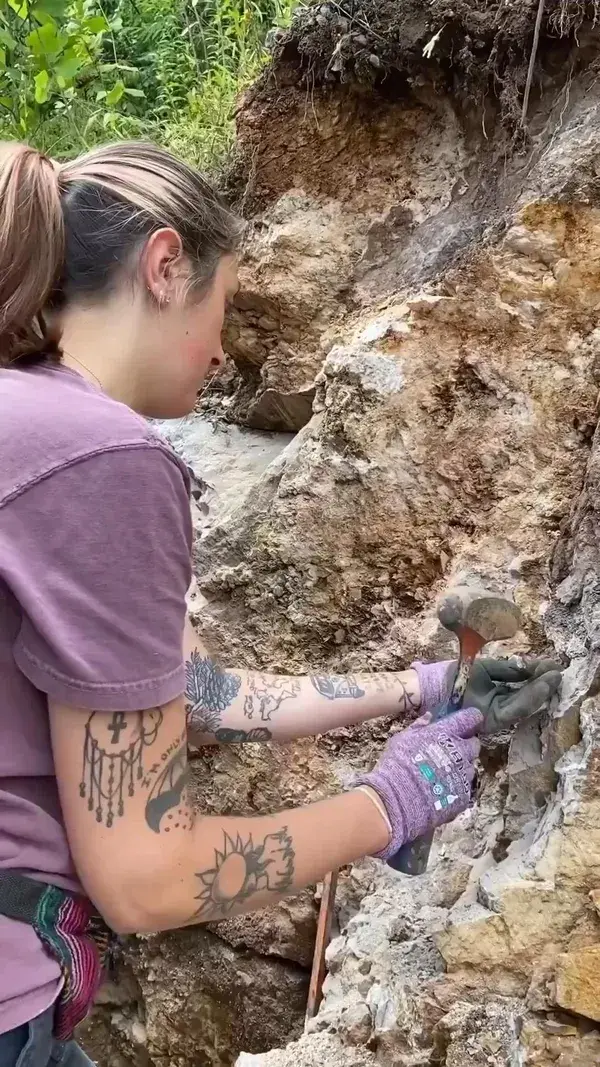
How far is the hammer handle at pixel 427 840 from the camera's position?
1.09 meters

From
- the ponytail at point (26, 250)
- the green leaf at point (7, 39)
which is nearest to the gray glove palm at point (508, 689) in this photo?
the ponytail at point (26, 250)

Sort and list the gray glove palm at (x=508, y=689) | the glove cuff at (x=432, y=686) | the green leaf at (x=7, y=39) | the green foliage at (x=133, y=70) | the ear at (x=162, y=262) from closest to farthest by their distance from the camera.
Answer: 1. the ear at (x=162, y=262)
2. the gray glove palm at (x=508, y=689)
3. the glove cuff at (x=432, y=686)
4. the green foliage at (x=133, y=70)
5. the green leaf at (x=7, y=39)

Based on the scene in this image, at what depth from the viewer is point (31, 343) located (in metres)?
0.95

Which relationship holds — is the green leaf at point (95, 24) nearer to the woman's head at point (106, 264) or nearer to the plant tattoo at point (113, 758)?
the woman's head at point (106, 264)

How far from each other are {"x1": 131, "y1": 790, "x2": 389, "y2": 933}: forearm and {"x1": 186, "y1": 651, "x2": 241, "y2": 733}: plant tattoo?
1.27 feet

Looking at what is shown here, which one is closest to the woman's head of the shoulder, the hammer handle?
the shoulder

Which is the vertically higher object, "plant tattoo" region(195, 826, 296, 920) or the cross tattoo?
the cross tattoo

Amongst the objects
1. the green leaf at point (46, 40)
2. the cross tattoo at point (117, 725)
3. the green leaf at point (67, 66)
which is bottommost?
the cross tattoo at point (117, 725)

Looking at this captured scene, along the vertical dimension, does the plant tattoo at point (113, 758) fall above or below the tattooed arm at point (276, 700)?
above

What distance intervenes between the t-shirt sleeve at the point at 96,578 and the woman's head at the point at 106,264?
0.24 m

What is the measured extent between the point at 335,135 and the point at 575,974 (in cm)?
195

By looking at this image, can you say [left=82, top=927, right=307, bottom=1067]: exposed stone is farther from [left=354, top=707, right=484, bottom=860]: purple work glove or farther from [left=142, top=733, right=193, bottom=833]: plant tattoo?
[left=142, top=733, right=193, bottom=833]: plant tattoo

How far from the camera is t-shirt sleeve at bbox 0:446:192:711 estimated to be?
0.74 meters

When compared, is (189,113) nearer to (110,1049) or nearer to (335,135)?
(335,135)
